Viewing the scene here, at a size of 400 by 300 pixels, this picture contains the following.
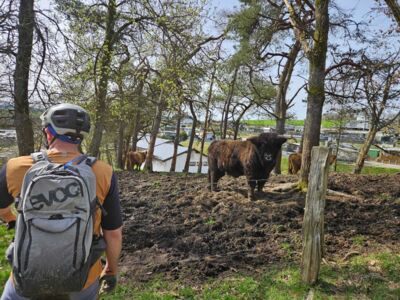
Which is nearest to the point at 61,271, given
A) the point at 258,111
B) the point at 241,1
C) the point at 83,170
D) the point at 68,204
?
the point at 68,204

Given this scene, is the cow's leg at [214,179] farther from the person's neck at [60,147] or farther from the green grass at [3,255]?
the person's neck at [60,147]

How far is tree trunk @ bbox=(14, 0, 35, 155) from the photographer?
6.85m

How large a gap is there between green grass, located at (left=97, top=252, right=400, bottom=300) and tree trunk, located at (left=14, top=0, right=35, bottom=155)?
4.60 metres

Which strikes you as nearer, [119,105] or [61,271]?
[61,271]

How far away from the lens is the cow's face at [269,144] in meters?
7.62

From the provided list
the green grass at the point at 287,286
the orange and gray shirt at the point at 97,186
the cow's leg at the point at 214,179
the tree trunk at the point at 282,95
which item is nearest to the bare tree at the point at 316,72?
the cow's leg at the point at 214,179

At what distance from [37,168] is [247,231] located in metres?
4.33

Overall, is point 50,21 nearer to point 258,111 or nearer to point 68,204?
point 68,204

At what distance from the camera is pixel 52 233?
1.71 metres

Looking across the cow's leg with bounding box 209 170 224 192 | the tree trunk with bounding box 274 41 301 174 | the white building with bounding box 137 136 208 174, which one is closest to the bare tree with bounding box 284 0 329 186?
the cow's leg with bounding box 209 170 224 192

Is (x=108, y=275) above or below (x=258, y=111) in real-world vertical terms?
below

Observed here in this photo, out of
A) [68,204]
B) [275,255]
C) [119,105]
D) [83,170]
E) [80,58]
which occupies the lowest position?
[275,255]

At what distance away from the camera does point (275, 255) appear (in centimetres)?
480

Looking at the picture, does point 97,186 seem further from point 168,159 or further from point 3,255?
point 168,159
